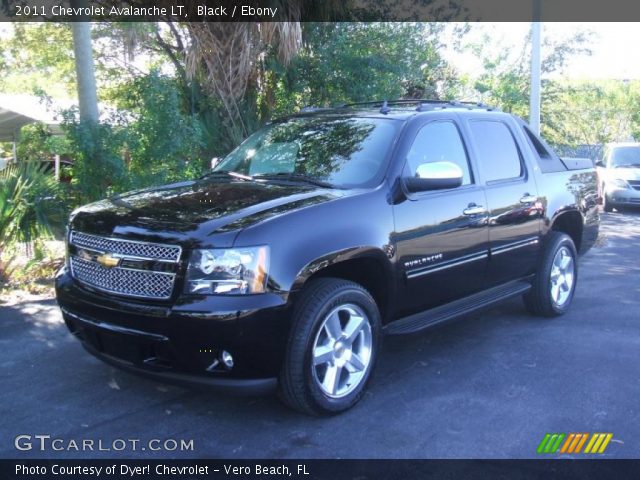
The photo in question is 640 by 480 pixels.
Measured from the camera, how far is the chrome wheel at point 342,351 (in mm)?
3934

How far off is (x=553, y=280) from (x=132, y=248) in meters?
4.17

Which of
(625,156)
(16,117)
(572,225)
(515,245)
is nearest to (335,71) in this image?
(572,225)

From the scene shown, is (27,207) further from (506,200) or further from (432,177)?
(506,200)

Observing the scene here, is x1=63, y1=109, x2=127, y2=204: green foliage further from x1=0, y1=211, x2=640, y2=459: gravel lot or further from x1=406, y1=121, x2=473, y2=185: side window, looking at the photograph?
x1=406, y1=121, x2=473, y2=185: side window

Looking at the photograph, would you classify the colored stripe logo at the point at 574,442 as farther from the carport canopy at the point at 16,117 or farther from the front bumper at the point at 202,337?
the carport canopy at the point at 16,117

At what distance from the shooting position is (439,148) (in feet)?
16.5

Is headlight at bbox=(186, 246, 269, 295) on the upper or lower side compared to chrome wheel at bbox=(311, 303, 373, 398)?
upper

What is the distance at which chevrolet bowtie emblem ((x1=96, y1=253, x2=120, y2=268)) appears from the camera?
150 inches

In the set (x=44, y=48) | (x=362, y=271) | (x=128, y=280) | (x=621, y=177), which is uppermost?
(x=44, y=48)

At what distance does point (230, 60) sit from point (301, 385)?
20.8ft

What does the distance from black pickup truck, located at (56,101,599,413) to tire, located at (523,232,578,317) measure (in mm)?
276

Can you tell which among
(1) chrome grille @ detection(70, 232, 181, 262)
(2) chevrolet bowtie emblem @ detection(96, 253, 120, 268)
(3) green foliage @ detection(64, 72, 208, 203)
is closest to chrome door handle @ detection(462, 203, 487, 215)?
(1) chrome grille @ detection(70, 232, 181, 262)

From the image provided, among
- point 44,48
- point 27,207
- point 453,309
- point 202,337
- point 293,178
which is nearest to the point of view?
point 202,337

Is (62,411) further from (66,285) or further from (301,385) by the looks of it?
(301,385)
